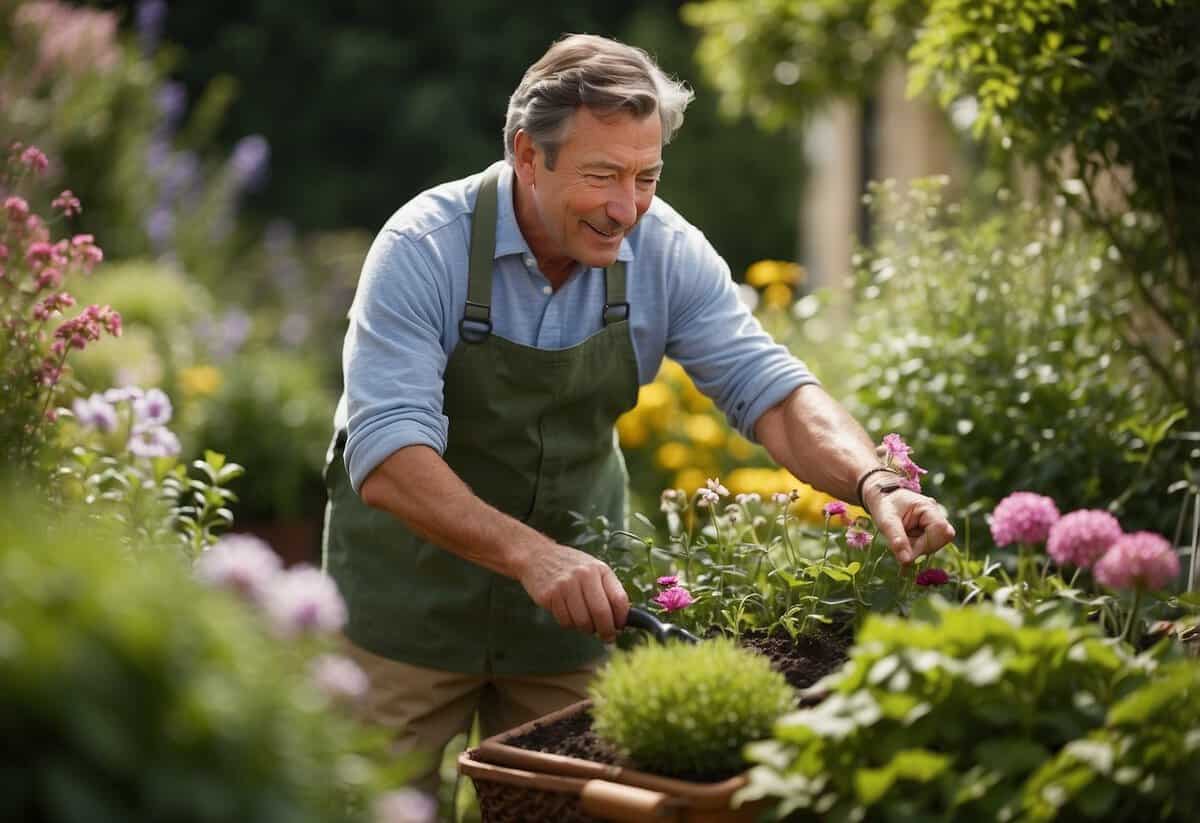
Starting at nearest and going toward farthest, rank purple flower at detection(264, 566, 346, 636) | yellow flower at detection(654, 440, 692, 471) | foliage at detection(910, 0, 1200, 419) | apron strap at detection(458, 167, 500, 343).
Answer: purple flower at detection(264, 566, 346, 636) < apron strap at detection(458, 167, 500, 343) < foliage at detection(910, 0, 1200, 419) < yellow flower at detection(654, 440, 692, 471)

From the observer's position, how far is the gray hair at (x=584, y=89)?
2.21m

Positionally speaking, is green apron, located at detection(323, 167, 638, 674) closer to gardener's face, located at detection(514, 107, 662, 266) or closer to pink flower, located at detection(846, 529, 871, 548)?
gardener's face, located at detection(514, 107, 662, 266)

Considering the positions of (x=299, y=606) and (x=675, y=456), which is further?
(x=675, y=456)

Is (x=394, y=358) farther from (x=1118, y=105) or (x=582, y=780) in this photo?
(x=1118, y=105)

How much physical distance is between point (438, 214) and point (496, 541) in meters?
0.66

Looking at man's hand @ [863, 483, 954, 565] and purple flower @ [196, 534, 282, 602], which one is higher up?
purple flower @ [196, 534, 282, 602]

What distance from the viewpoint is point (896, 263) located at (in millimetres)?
3555

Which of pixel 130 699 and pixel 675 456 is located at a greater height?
pixel 130 699

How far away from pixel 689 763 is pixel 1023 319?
2.11 meters

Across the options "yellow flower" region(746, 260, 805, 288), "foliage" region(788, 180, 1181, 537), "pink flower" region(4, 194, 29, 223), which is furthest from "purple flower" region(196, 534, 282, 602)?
"yellow flower" region(746, 260, 805, 288)

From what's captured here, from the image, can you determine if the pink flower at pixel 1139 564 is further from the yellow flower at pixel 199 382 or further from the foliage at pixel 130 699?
the yellow flower at pixel 199 382

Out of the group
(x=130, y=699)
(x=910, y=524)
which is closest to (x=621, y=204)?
(x=910, y=524)

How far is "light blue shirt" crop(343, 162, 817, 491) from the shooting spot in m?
2.14

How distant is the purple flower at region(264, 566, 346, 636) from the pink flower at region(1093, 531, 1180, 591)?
2.85 feet
